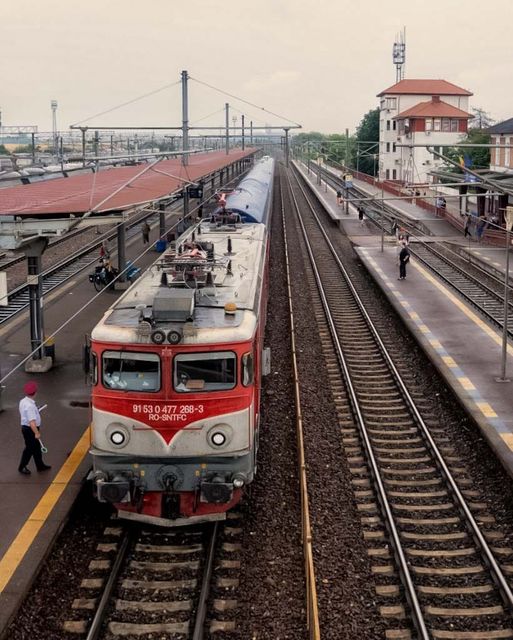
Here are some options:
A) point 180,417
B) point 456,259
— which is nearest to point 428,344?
point 180,417

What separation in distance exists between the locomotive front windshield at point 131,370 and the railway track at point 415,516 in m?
3.45

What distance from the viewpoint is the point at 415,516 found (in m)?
10.2

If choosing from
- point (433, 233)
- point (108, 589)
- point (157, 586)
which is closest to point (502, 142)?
point (433, 233)

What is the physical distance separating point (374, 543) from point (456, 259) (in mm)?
23342

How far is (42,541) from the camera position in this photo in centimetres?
889

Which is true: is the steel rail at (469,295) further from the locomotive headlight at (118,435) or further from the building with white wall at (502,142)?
the building with white wall at (502,142)

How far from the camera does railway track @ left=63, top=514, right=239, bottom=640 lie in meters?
7.75

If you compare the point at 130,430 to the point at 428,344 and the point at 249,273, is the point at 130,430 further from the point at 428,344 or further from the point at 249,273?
the point at 428,344

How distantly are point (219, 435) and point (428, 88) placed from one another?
78284 millimetres

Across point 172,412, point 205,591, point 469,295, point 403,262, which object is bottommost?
point 205,591

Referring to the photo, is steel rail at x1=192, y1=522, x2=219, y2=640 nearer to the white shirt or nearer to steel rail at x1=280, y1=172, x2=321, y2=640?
steel rail at x1=280, y1=172, x2=321, y2=640

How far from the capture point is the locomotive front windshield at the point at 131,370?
8.91m

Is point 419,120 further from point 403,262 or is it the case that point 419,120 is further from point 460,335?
point 460,335

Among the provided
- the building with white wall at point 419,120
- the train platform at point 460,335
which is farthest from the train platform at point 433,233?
the building with white wall at point 419,120
